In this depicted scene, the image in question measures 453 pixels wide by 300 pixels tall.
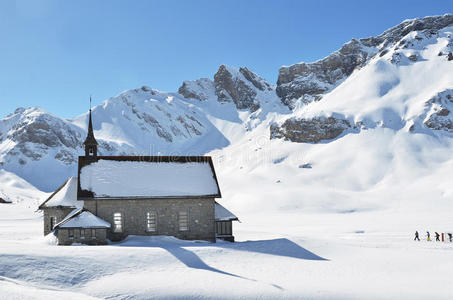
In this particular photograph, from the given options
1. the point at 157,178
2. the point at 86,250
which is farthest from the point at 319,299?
the point at 157,178

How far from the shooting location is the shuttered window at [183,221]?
35781mm

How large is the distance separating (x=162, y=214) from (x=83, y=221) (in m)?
6.62

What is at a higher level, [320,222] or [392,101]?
[392,101]

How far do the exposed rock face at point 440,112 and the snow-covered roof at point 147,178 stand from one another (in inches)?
5093

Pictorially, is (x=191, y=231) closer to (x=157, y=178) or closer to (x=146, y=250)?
(x=157, y=178)

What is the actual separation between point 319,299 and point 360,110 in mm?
151494

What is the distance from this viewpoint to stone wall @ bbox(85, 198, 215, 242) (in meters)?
34.7

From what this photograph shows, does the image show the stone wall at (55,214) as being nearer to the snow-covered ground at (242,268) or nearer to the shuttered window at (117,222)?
the snow-covered ground at (242,268)

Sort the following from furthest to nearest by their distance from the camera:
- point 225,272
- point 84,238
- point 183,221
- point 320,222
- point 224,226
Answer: point 320,222
point 224,226
point 183,221
point 84,238
point 225,272

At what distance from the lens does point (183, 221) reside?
3591cm

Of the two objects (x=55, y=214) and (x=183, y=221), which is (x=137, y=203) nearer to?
(x=183, y=221)

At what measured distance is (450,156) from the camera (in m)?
128

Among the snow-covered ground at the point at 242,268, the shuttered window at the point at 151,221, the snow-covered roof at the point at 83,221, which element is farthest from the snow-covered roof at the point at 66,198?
the shuttered window at the point at 151,221

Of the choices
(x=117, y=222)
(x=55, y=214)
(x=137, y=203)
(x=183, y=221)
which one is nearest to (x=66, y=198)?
(x=55, y=214)
